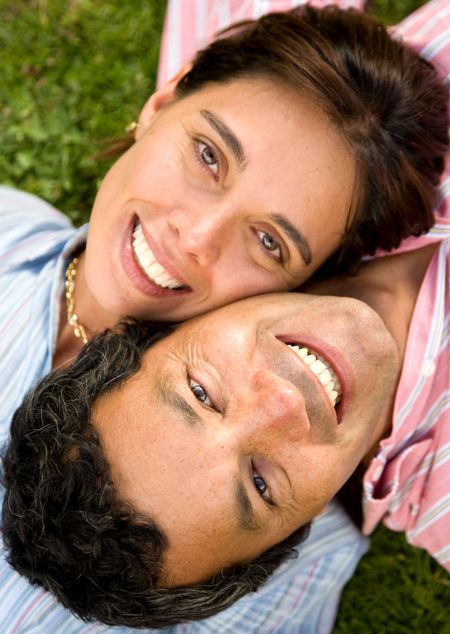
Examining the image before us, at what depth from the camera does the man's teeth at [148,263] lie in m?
2.44

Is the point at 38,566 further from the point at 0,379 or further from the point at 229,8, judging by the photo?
the point at 229,8

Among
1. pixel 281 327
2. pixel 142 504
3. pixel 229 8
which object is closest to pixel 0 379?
pixel 142 504

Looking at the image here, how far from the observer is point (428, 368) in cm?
284

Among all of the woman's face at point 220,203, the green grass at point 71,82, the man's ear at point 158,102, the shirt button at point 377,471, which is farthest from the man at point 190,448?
the green grass at point 71,82

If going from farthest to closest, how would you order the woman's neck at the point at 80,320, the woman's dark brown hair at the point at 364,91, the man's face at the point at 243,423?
the woman's neck at the point at 80,320, the woman's dark brown hair at the point at 364,91, the man's face at the point at 243,423

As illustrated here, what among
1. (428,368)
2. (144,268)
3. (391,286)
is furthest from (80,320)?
(428,368)

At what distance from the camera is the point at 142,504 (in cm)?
204

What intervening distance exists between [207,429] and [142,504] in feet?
0.96

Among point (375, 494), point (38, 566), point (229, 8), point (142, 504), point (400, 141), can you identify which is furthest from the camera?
point (229, 8)

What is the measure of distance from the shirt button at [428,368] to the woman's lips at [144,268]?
105 centimetres

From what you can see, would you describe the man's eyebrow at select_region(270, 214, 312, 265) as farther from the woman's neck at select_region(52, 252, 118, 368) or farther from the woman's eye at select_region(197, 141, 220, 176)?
the woman's neck at select_region(52, 252, 118, 368)

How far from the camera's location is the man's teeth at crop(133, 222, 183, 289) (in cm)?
244

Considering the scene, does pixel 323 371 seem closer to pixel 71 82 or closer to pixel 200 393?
pixel 200 393

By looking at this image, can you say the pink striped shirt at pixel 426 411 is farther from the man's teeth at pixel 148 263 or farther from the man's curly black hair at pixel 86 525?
the man's teeth at pixel 148 263
